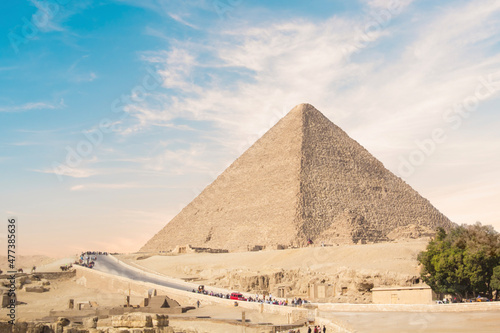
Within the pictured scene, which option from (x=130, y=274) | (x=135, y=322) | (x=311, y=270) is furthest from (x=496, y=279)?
(x=130, y=274)

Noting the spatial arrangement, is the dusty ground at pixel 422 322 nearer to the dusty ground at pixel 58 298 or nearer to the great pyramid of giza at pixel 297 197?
the dusty ground at pixel 58 298

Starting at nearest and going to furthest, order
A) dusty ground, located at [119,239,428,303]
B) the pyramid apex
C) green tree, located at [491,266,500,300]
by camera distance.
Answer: green tree, located at [491,266,500,300] → dusty ground, located at [119,239,428,303] → the pyramid apex

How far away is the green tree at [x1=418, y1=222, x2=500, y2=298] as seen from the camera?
82.2 ft

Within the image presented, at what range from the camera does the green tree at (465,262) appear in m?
25.0

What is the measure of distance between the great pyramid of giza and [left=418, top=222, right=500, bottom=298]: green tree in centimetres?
4866

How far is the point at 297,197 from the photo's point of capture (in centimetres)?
9381

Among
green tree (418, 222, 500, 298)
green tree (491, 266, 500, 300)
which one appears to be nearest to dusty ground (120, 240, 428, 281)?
green tree (418, 222, 500, 298)

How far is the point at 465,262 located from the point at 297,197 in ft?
225

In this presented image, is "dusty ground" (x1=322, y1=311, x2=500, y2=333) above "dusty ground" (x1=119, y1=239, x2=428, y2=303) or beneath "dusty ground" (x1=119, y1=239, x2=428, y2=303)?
beneath

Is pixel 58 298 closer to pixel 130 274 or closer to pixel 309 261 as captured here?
pixel 130 274

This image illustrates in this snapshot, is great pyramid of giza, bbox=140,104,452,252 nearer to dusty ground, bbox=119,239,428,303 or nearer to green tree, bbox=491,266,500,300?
dusty ground, bbox=119,239,428,303

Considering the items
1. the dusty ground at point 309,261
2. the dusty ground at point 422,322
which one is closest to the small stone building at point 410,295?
the dusty ground at point 422,322

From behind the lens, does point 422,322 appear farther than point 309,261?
No

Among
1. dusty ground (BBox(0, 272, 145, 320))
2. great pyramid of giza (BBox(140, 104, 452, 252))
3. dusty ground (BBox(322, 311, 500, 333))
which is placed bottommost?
dusty ground (BBox(322, 311, 500, 333))
